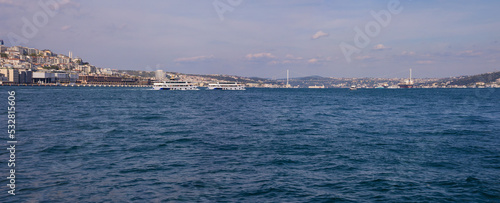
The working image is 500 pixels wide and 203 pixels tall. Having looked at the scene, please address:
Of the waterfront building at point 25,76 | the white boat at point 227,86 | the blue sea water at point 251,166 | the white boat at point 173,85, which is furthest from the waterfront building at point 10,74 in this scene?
the blue sea water at point 251,166

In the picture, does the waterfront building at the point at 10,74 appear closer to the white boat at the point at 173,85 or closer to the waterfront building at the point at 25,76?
the waterfront building at the point at 25,76

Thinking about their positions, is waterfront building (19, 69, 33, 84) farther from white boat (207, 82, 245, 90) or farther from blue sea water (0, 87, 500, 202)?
blue sea water (0, 87, 500, 202)

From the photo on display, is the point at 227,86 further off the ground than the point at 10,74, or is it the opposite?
the point at 10,74

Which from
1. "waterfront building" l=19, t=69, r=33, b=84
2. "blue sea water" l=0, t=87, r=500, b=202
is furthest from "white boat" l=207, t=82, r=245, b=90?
"blue sea water" l=0, t=87, r=500, b=202

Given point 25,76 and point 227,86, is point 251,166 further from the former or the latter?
point 25,76

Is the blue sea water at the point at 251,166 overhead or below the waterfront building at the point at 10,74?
below

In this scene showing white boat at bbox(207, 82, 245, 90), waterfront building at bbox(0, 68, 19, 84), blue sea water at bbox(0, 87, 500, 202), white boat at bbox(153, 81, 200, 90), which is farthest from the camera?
white boat at bbox(207, 82, 245, 90)

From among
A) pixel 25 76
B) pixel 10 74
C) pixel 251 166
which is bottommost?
pixel 251 166

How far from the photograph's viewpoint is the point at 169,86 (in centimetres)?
16150

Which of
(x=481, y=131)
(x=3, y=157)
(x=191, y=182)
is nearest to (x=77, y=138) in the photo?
(x=3, y=157)

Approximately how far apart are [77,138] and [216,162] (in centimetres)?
1028

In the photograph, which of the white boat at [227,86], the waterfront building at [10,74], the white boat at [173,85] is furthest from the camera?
the white boat at [227,86]

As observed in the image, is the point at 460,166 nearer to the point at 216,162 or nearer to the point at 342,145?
the point at 342,145

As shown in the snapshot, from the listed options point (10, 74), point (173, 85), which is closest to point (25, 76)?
point (10, 74)
